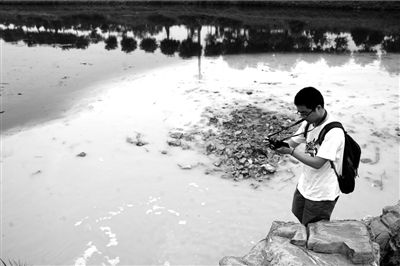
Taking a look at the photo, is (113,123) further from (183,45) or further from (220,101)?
(183,45)

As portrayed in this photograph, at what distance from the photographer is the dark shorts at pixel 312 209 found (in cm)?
299

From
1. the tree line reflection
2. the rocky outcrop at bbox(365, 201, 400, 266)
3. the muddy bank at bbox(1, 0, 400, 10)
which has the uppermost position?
the muddy bank at bbox(1, 0, 400, 10)

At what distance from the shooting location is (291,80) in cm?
1097

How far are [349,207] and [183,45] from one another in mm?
14589

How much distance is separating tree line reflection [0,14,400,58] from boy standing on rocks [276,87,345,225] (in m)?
13.2

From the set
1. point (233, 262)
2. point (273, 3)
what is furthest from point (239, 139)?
point (273, 3)

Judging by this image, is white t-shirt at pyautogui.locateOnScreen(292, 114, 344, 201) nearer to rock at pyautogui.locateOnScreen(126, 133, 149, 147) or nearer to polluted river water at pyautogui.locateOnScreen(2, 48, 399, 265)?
polluted river water at pyautogui.locateOnScreen(2, 48, 399, 265)

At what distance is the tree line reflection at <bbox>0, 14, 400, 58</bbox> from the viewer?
16609 mm

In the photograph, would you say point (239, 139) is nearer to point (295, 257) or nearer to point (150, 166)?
point (150, 166)

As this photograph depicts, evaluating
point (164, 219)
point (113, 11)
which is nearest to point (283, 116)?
point (164, 219)

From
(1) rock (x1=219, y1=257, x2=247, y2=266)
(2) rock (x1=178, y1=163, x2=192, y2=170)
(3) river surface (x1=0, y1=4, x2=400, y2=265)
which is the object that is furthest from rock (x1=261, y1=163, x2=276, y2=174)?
(1) rock (x1=219, y1=257, x2=247, y2=266)

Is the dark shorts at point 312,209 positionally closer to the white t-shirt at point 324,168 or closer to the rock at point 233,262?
the white t-shirt at point 324,168

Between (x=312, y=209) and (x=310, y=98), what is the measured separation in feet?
3.61

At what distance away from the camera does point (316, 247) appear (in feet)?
9.46
